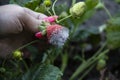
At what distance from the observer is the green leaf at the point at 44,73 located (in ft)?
3.97

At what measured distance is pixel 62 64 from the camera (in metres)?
2.03

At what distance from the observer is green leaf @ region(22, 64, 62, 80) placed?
1210 millimetres

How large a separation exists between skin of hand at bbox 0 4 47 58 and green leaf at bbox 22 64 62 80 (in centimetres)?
12

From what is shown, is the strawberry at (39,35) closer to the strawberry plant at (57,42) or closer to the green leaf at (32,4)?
the strawberry plant at (57,42)

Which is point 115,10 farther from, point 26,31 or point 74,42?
point 26,31

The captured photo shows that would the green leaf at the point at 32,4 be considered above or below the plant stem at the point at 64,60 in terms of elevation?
above

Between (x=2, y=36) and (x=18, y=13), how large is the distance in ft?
0.26

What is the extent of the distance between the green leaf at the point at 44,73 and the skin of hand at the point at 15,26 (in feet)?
0.39

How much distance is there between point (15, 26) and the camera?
1087 millimetres

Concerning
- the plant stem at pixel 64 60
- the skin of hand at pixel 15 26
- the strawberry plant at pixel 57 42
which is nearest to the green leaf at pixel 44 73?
the strawberry plant at pixel 57 42

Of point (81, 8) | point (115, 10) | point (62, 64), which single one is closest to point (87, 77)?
point (62, 64)

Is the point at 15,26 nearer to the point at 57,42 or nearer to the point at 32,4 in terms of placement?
the point at 57,42

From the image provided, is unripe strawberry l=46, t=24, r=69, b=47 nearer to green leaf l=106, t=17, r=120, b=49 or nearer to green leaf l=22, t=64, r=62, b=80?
green leaf l=22, t=64, r=62, b=80

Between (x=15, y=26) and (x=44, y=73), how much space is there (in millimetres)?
219
